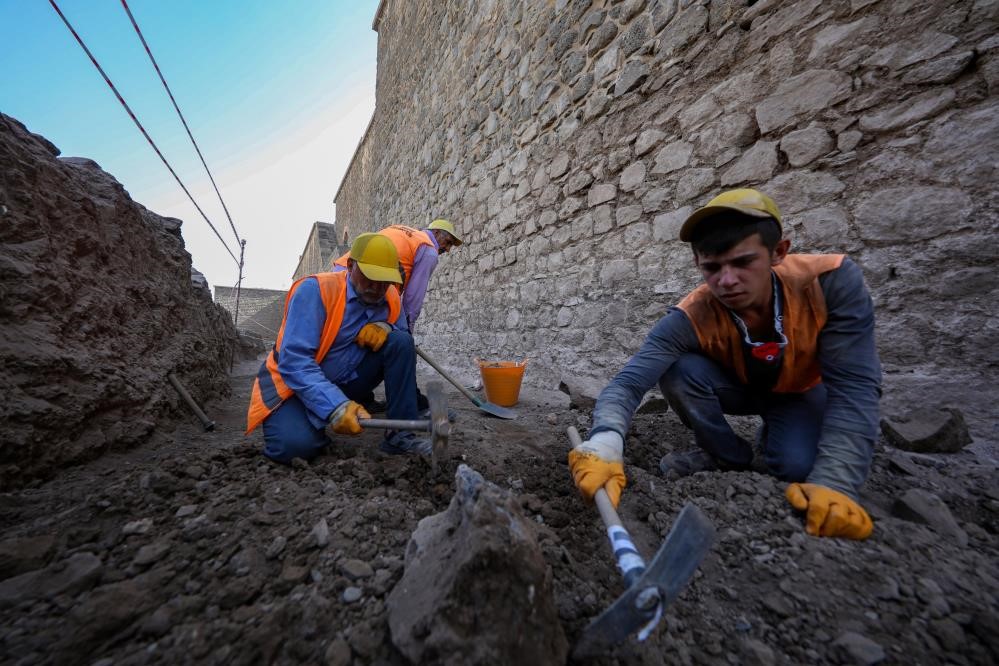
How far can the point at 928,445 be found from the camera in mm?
1487

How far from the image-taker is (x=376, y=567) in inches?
42.4

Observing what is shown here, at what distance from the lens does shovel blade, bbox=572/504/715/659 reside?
0.79 metres

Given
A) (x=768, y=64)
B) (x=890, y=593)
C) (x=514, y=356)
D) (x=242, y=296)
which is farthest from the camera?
(x=242, y=296)

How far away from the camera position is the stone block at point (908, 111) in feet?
5.13

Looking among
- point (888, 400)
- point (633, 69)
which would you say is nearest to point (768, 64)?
point (633, 69)

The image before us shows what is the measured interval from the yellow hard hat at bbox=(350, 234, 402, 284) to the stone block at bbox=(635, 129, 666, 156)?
195cm

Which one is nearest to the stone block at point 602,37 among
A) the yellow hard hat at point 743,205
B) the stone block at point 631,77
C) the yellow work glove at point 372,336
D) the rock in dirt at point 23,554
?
the stone block at point 631,77

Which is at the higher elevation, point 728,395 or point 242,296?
point 242,296

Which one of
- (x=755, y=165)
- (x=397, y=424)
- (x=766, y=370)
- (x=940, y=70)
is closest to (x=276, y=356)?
(x=397, y=424)

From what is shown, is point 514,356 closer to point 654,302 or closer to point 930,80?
point 654,302

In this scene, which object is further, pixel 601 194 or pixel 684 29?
pixel 601 194

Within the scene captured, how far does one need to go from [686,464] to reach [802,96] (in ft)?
6.53

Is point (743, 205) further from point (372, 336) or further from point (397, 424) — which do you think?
point (372, 336)

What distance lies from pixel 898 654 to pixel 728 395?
1.03 metres
